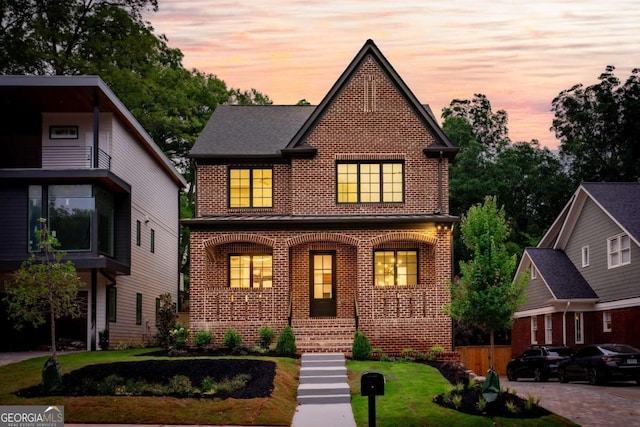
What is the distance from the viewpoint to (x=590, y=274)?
3806cm

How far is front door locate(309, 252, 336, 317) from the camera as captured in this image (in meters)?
31.8

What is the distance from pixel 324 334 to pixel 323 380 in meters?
6.38

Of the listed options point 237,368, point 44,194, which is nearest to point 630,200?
point 237,368

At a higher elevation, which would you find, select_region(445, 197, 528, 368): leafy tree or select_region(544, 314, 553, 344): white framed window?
select_region(445, 197, 528, 368): leafy tree

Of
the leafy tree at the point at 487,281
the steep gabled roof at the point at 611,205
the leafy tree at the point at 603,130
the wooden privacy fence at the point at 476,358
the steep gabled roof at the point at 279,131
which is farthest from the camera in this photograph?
the leafy tree at the point at 603,130

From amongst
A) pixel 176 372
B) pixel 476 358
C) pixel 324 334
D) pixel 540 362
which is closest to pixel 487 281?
pixel 176 372

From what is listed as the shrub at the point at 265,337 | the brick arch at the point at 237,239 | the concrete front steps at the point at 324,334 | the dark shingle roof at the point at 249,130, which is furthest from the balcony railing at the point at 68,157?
the concrete front steps at the point at 324,334

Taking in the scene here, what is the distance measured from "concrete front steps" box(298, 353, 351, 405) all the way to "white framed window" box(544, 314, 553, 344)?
17.5 metres

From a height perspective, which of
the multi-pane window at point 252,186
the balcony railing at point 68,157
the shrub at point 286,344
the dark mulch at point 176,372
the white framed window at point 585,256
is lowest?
the dark mulch at point 176,372

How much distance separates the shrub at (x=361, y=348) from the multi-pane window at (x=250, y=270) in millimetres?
5440

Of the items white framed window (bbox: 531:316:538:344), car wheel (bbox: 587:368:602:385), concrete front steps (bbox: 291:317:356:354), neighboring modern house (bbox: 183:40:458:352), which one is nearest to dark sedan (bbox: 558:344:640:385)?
car wheel (bbox: 587:368:602:385)

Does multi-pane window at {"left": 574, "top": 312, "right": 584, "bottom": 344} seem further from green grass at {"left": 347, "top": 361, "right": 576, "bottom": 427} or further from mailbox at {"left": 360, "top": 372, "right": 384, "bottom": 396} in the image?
mailbox at {"left": 360, "top": 372, "right": 384, "bottom": 396}

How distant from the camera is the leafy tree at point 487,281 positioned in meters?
21.1

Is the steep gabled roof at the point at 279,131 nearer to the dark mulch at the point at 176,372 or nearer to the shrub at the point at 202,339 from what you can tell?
the shrub at the point at 202,339
